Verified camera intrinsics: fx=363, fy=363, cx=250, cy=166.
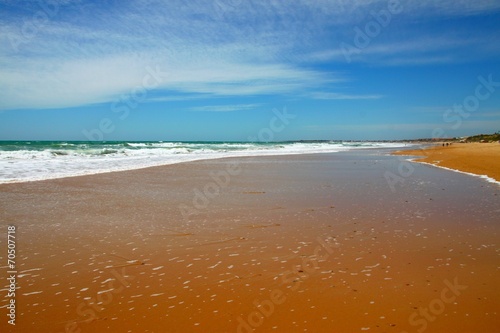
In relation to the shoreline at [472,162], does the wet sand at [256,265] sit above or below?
below

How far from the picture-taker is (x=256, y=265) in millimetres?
5055

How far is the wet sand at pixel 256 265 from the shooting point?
3.66m

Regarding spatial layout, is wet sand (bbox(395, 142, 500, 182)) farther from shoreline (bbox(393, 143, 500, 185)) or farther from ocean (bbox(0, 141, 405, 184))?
ocean (bbox(0, 141, 405, 184))

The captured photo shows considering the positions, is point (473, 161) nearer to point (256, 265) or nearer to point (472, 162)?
point (472, 162)

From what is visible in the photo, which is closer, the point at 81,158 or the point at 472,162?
the point at 472,162

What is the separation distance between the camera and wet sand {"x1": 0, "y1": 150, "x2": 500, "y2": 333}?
366 cm

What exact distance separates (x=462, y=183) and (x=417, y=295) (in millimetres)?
10777

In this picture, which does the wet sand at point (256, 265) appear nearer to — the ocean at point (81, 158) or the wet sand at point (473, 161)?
the ocean at point (81, 158)

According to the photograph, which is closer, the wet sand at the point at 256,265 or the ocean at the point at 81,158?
the wet sand at the point at 256,265

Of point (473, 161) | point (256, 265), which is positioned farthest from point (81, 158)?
point (473, 161)

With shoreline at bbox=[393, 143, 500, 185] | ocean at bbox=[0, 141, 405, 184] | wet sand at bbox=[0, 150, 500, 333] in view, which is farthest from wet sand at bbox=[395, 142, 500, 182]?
ocean at bbox=[0, 141, 405, 184]

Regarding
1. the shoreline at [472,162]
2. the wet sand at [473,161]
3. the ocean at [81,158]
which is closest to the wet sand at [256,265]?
the shoreline at [472,162]

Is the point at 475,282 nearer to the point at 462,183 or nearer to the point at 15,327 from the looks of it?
the point at 15,327

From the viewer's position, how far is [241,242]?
612cm
